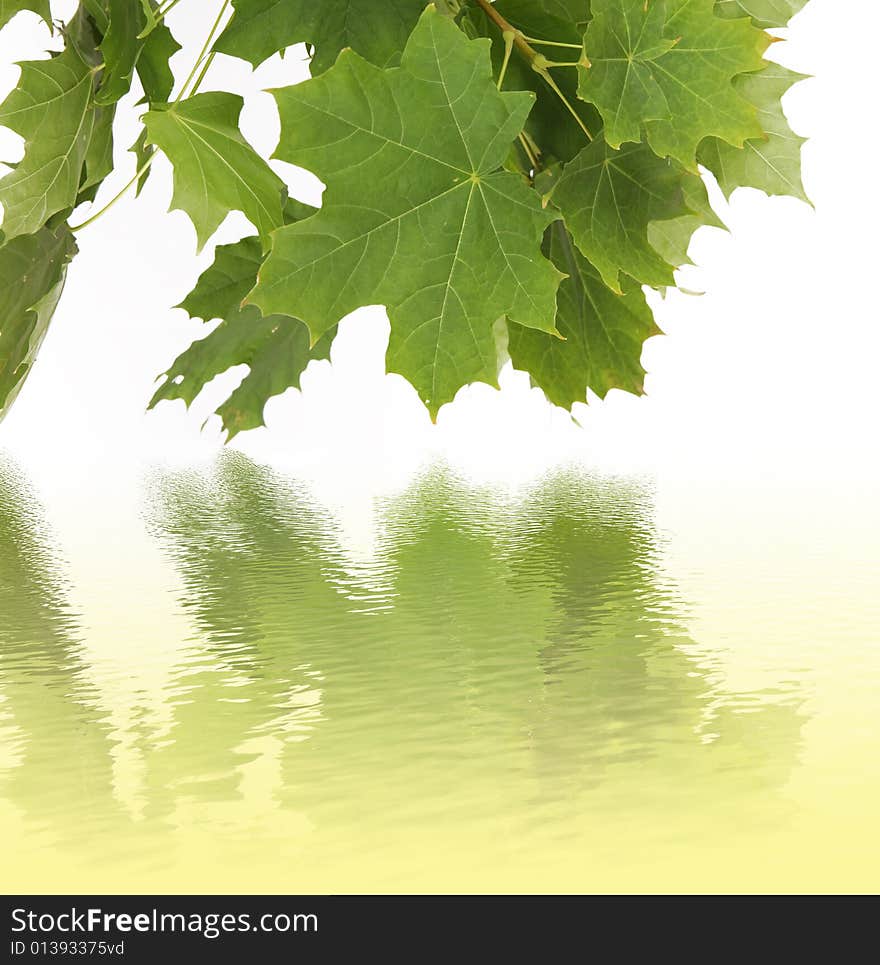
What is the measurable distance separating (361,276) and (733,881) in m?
0.15

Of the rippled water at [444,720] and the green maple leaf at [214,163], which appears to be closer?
the rippled water at [444,720]

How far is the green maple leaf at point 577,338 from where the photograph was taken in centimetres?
32

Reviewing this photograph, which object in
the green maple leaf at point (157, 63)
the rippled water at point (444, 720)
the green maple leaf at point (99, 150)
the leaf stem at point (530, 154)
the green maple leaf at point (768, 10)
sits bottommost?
the rippled water at point (444, 720)

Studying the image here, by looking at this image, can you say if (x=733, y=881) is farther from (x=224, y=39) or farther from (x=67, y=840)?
(x=224, y=39)

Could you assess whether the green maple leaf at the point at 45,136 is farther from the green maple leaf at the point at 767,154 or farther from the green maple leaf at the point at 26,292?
the green maple leaf at the point at 767,154

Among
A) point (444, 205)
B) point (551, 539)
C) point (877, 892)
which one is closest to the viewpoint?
point (877, 892)

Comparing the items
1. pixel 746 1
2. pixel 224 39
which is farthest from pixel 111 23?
pixel 746 1

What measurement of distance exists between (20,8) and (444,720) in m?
0.19

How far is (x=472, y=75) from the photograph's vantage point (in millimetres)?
229

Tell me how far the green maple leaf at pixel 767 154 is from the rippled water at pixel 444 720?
0.10m

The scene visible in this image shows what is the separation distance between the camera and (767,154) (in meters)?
0.31

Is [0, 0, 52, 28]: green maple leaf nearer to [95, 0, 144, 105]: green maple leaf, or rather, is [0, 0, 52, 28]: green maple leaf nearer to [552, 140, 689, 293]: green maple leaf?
[95, 0, 144, 105]: green maple leaf

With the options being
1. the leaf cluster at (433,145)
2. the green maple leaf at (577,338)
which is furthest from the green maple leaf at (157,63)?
the green maple leaf at (577,338)

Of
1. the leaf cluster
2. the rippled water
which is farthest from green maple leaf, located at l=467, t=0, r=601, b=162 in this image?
the rippled water
